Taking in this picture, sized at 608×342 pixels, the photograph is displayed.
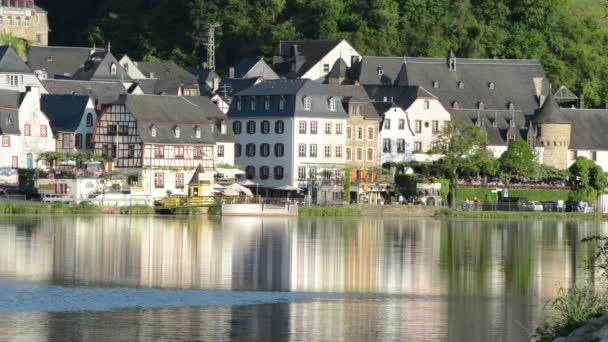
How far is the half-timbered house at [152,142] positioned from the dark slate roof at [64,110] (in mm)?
1514

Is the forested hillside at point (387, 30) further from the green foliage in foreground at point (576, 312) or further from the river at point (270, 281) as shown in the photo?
the green foliage in foreground at point (576, 312)

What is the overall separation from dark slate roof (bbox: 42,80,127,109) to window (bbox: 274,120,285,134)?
909 centimetres

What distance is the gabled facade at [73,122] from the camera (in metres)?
97.9

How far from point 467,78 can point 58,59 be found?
27.4 metres

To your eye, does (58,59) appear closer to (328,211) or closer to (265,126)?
(265,126)

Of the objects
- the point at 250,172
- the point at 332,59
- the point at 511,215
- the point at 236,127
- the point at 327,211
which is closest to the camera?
the point at 327,211

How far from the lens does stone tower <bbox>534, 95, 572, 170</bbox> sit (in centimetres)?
11269

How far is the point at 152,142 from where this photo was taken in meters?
96.4

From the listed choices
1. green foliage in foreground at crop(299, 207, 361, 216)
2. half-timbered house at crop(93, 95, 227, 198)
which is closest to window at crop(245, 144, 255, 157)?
half-timbered house at crop(93, 95, 227, 198)

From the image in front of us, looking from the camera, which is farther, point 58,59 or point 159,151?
point 58,59

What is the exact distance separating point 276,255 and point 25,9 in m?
76.7

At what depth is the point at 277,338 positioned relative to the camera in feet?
122

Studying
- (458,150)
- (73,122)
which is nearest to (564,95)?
(458,150)

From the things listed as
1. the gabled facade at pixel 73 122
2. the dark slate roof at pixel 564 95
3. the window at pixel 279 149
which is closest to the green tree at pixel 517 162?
the window at pixel 279 149
